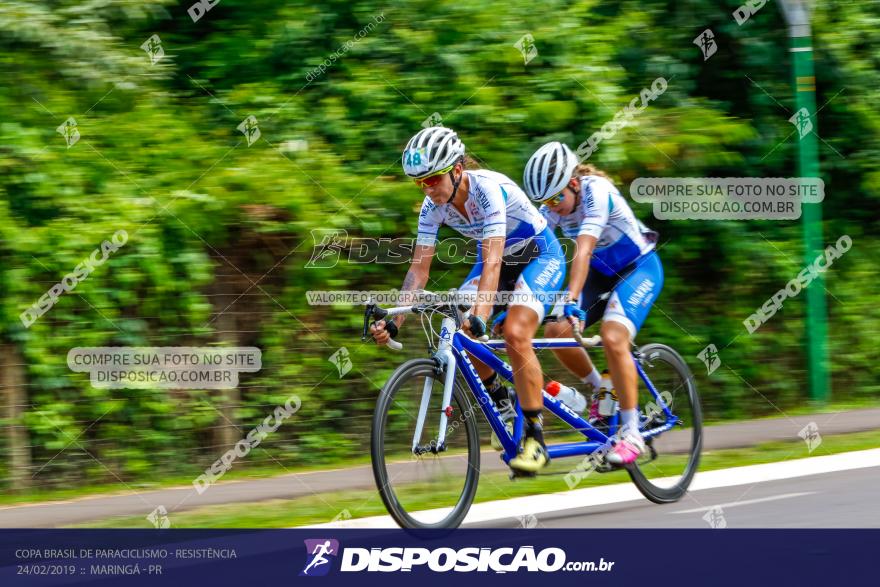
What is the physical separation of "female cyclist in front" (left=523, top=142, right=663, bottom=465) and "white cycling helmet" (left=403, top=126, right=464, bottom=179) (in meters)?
0.56

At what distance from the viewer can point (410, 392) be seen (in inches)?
238

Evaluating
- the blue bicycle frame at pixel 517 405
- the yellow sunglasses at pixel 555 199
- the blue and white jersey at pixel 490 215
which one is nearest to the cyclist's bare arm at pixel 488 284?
the blue and white jersey at pixel 490 215

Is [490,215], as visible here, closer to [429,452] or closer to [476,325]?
[476,325]

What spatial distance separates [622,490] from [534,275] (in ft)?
5.48

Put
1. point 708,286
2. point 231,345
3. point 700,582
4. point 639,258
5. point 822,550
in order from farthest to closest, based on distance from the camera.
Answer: point 708,286 → point 231,345 → point 639,258 → point 822,550 → point 700,582

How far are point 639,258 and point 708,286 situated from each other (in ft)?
13.0

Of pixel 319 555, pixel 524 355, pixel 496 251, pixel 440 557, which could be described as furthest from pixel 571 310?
pixel 319 555

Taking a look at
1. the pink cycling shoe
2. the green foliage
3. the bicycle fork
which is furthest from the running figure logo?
the green foliage

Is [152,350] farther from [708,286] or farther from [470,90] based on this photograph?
[708,286]

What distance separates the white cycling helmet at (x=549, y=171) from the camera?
6418 millimetres

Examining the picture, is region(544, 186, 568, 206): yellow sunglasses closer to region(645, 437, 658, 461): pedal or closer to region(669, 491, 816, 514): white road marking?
region(645, 437, 658, 461): pedal

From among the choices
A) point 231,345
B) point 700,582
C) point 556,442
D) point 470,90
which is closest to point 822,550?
point 700,582

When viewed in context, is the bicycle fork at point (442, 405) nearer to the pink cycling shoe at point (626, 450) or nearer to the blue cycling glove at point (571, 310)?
the blue cycling glove at point (571, 310)

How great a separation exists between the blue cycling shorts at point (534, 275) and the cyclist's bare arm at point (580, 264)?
0.22 m
